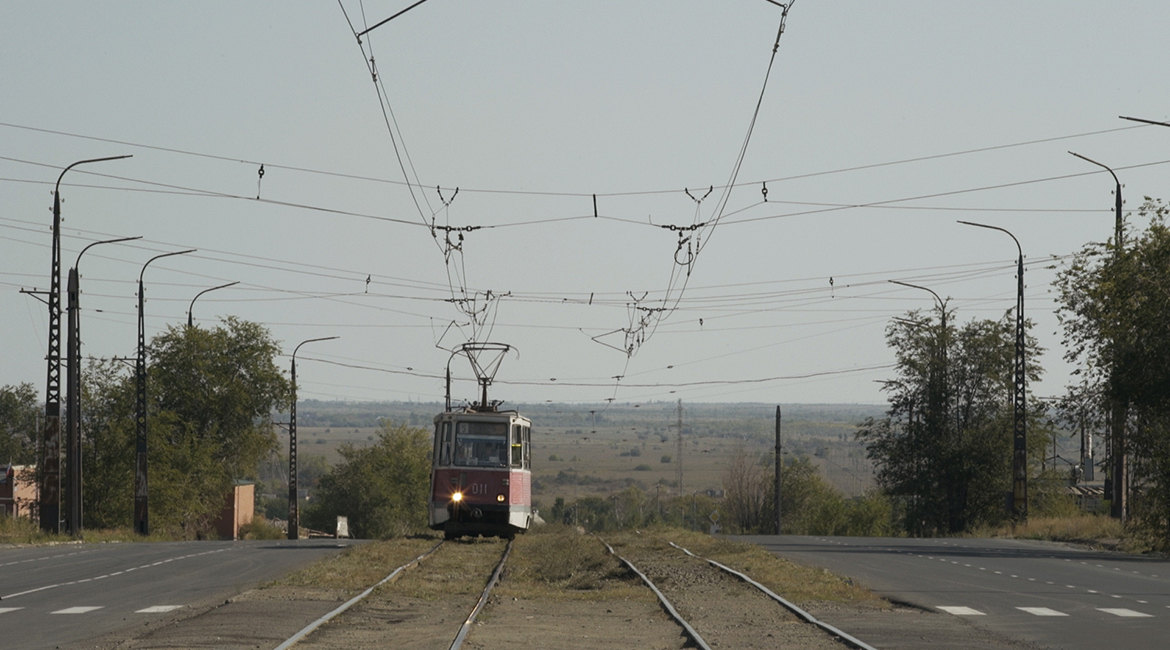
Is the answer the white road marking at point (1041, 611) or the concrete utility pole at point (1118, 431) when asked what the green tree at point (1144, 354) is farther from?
the white road marking at point (1041, 611)

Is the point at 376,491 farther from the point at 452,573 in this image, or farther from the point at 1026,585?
the point at 1026,585

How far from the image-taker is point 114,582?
22.4m

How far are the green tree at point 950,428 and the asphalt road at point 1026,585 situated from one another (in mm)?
23419

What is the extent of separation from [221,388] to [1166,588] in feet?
191

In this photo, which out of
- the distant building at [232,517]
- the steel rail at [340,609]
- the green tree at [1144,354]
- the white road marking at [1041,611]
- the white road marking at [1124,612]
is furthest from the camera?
the distant building at [232,517]

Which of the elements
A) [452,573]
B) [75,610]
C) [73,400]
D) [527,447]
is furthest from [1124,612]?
[73,400]

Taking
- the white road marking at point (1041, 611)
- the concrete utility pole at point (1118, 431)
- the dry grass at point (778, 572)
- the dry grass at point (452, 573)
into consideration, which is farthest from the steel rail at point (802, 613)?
the concrete utility pole at point (1118, 431)

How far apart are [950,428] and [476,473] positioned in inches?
1419


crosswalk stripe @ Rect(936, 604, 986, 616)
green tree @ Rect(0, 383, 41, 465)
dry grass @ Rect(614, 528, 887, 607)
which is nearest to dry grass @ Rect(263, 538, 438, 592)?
dry grass @ Rect(614, 528, 887, 607)

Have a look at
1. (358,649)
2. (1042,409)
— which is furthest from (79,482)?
(1042,409)

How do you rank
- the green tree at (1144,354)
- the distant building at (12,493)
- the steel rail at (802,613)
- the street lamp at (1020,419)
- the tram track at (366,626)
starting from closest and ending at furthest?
the tram track at (366,626) < the steel rail at (802,613) < the green tree at (1144,354) < the street lamp at (1020,419) < the distant building at (12,493)

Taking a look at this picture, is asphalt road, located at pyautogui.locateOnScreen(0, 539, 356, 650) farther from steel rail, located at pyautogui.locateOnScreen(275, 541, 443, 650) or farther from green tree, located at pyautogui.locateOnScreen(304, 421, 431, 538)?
green tree, located at pyautogui.locateOnScreen(304, 421, 431, 538)

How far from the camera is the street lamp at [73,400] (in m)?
37.3

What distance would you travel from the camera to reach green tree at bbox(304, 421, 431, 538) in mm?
110438
